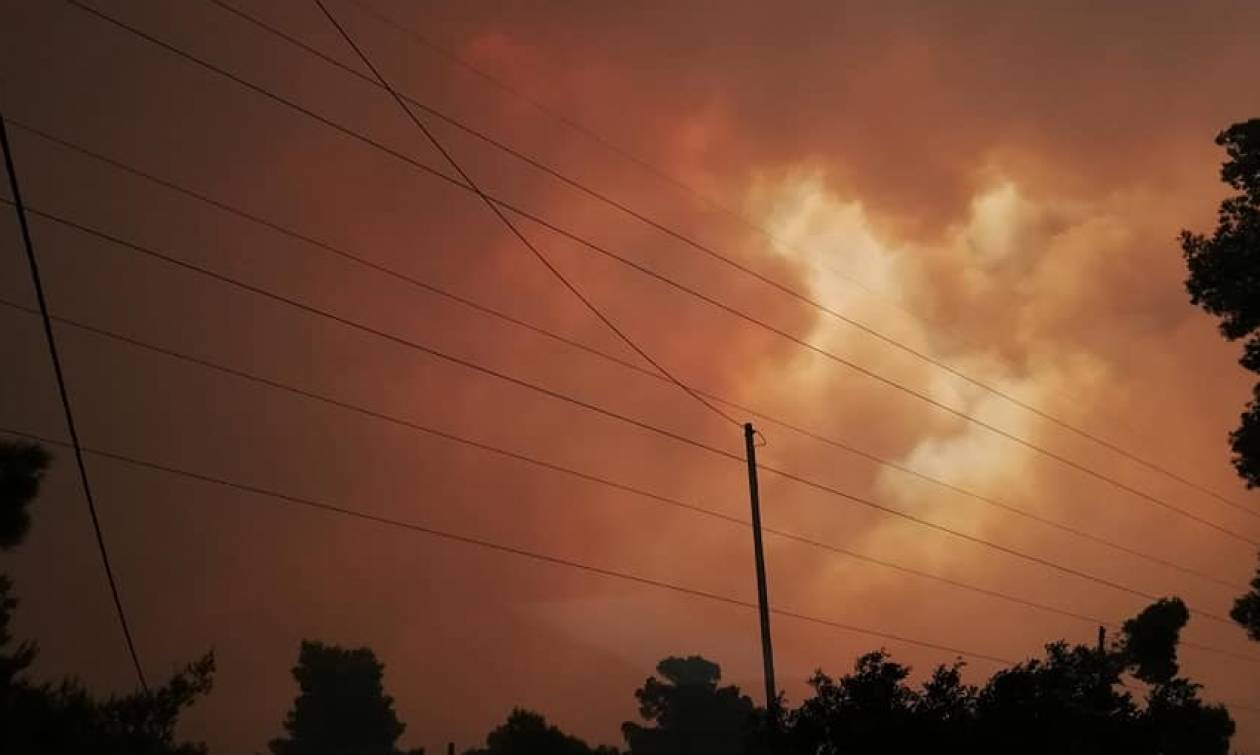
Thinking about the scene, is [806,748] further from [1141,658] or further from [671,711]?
[671,711]

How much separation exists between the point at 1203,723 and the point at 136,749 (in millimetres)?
61532

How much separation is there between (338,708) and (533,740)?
1717 inches

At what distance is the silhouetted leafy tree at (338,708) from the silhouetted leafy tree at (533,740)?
36591 mm

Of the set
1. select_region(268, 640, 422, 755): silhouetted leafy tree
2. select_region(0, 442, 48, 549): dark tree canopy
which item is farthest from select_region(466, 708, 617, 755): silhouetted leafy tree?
select_region(0, 442, 48, 549): dark tree canopy

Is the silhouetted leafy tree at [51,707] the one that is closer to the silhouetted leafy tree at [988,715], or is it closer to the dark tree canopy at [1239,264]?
the silhouetted leafy tree at [988,715]

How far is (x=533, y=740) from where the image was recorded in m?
94.1

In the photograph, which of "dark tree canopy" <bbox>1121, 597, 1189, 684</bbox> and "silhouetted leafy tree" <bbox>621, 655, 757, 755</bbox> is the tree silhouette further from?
"silhouetted leafy tree" <bbox>621, 655, 757, 755</bbox>

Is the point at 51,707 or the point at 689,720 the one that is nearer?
the point at 51,707

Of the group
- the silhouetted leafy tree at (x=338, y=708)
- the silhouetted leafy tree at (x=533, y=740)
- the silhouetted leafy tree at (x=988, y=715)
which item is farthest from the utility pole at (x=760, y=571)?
the silhouetted leafy tree at (x=338, y=708)

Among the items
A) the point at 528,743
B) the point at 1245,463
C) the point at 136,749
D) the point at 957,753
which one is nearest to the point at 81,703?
the point at 136,749

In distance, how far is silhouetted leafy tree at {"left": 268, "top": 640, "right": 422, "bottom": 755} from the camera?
127000 millimetres

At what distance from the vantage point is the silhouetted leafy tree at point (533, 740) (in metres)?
93.1

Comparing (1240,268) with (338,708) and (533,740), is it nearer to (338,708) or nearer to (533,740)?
(533,740)

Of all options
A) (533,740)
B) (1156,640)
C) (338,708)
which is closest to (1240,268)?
(1156,640)
